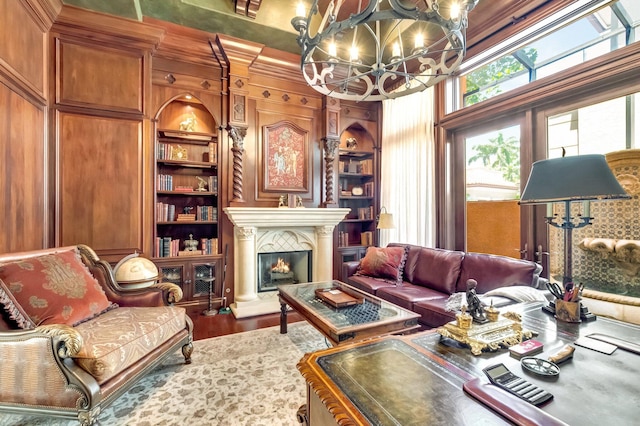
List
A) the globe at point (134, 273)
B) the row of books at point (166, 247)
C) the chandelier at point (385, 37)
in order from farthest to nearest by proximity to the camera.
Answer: the row of books at point (166, 247) < the globe at point (134, 273) < the chandelier at point (385, 37)

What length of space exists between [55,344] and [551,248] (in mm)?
3776

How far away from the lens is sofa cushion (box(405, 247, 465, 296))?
3068 millimetres

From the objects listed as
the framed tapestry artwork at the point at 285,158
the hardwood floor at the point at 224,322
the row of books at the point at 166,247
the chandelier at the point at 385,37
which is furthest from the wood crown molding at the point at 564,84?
the row of books at the point at 166,247

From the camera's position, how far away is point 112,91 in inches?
128

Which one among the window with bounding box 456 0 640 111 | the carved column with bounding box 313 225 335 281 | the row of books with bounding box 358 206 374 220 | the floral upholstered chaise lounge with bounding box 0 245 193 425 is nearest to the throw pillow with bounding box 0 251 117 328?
the floral upholstered chaise lounge with bounding box 0 245 193 425

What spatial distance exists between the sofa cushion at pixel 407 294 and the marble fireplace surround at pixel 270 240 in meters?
1.37

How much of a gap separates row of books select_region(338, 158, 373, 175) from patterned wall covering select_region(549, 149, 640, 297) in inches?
122

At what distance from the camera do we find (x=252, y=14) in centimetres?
356

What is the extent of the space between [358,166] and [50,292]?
4297 mm

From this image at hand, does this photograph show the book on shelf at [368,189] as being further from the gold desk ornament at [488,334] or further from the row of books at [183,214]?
the gold desk ornament at [488,334]

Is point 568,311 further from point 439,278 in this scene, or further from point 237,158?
point 237,158

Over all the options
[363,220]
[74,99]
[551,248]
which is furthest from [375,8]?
[363,220]

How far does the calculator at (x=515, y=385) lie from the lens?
827mm

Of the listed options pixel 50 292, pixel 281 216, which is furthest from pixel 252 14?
pixel 50 292
